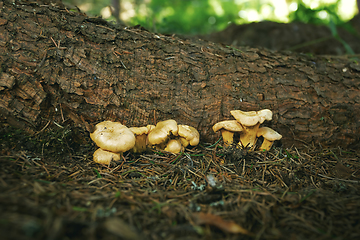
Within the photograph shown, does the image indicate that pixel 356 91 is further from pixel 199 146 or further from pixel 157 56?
pixel 157 56

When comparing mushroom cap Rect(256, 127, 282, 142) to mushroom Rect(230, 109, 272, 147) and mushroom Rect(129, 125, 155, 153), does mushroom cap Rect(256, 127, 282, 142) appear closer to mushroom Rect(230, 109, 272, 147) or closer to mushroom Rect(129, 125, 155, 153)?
mushroom Rect(230, 109, 272, 147)

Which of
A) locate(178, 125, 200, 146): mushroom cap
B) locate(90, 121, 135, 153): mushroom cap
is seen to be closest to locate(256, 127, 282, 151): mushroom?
locate(178, 125, 200, 146): mushroom cap

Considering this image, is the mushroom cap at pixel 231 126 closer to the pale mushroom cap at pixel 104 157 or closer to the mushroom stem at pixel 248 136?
the mushroom stem at pixel 248 136

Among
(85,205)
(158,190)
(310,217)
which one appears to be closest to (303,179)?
(310,217)

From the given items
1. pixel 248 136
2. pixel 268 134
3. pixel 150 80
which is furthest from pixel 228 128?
pixel 150 80

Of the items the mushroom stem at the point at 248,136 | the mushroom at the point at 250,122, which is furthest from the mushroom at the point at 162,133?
the mushroom stem at the point at 248,136

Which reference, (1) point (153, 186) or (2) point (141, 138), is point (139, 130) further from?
(1) point (153, 186)
